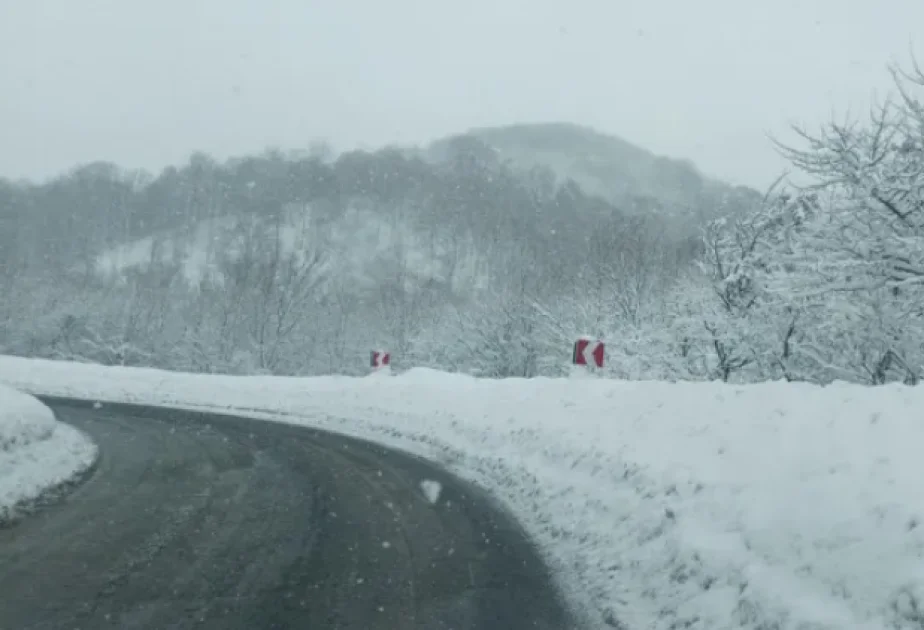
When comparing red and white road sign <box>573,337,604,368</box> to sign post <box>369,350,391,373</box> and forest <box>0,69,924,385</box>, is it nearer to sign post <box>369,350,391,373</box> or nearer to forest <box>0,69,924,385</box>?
forest <box>0,69,924,385</box>

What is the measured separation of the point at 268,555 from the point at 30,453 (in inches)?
219

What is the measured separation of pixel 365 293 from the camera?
8162 centimetres

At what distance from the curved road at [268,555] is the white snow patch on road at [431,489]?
0.09 metres

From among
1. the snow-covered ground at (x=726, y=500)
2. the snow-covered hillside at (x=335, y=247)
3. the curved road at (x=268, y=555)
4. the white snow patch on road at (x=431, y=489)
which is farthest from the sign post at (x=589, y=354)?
the snow-covered hillside at (x=335, y=247)

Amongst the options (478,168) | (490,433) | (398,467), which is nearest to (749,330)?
(490,433)

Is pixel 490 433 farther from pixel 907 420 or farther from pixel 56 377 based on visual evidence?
pixel 56 377

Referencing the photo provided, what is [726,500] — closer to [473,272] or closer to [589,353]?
[589,353]

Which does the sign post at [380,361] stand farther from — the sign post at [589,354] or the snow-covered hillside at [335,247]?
the snow-covered hillside at [335,247]

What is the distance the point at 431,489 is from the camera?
955 cm

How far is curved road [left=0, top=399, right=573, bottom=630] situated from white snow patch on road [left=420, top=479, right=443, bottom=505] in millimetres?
92

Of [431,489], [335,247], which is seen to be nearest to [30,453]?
[431,489]

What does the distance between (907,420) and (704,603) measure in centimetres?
220

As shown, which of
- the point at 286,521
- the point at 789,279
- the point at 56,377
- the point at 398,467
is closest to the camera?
the point at 286,521

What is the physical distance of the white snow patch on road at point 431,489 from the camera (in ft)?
29.3
